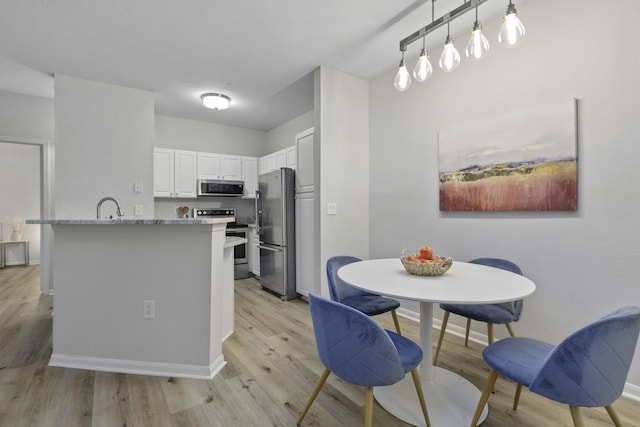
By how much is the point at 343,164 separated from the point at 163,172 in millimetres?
2899

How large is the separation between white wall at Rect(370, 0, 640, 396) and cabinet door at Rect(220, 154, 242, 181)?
3354mm

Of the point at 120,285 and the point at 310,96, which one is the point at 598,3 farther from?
the point at 120,285

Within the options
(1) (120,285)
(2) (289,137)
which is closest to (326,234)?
(1) (120,285)

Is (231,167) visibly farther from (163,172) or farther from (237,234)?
(237,234)

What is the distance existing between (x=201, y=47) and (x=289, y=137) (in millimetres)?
2490

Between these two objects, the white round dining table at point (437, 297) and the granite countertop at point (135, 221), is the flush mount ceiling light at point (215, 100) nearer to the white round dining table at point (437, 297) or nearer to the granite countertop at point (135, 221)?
the granite countertop at point (135, 221)

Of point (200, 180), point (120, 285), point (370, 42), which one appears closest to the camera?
point (120, 285)

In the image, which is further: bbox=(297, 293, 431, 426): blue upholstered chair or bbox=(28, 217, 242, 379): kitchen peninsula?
bbox=(28, 217, 242, 379): kitchen peninsula

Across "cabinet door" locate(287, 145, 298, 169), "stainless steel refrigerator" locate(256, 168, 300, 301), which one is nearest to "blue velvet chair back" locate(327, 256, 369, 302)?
"stainless steel refrigerator" locate(256, 168, 300, 301)

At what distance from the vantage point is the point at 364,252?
3.46m

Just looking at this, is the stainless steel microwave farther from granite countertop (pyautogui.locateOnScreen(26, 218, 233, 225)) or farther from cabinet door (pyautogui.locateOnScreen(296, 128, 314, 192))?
granite countertop (pyautogui.locateOnScreen(26, 218, 233, 225))

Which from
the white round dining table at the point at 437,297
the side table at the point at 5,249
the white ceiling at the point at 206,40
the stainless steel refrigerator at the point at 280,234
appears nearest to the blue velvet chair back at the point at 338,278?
the white round dining table at the point at 437,297

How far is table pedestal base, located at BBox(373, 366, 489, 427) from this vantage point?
61.4 inches

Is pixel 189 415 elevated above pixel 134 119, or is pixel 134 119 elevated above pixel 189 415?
pixel 134 119
